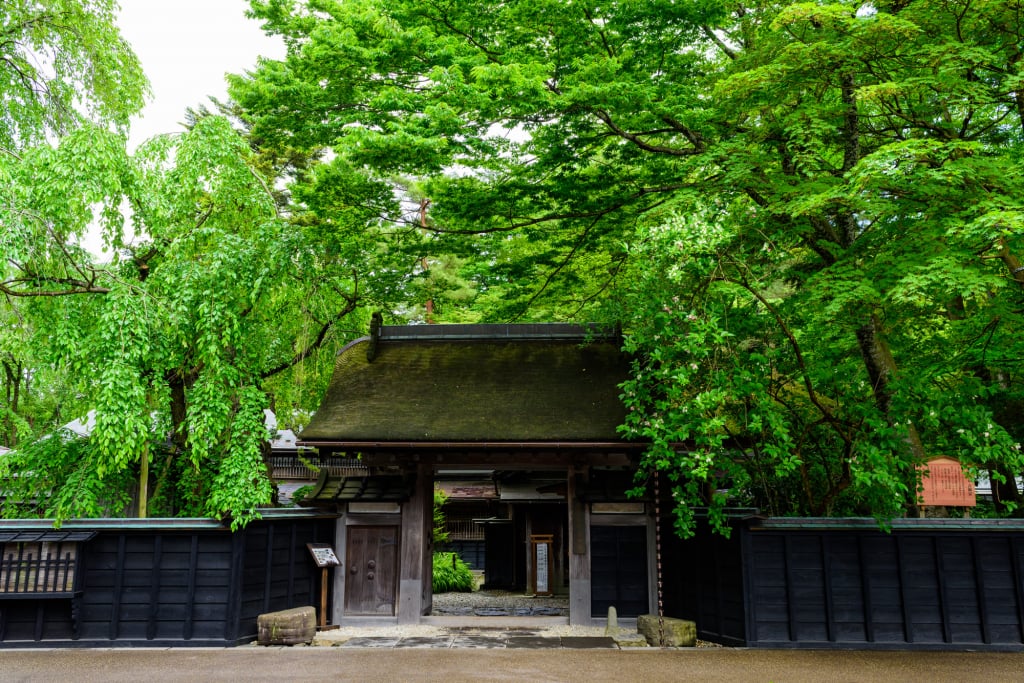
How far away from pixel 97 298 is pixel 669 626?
918cm

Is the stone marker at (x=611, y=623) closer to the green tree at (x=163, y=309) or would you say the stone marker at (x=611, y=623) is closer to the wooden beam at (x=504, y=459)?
the wooden beam at (x=504, y=459)

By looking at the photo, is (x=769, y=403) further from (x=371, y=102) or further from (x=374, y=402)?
(x=371, y=102)

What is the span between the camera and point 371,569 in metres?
11.6

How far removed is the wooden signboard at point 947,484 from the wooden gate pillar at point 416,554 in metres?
7.53

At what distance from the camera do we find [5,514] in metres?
10.0

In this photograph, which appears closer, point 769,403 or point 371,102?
point 769,403

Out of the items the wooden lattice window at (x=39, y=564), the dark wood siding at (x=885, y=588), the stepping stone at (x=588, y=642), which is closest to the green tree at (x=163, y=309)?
the wooden lattice window at (x=39, y=564)

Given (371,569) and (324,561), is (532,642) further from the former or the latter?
(324,561)

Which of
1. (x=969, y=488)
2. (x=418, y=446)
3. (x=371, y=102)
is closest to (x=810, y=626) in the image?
(x=969, y=488)

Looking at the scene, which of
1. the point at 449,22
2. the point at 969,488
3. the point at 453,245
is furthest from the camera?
the point at 453,245

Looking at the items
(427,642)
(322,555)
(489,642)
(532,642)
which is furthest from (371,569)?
(532,642)

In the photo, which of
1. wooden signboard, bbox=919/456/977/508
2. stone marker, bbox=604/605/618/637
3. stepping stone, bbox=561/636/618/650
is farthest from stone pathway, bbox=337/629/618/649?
wooden signboard, bbox=919/456/977/508

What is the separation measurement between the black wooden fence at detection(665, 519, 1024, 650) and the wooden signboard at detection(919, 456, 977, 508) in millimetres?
495

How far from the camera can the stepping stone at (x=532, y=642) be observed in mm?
9492
